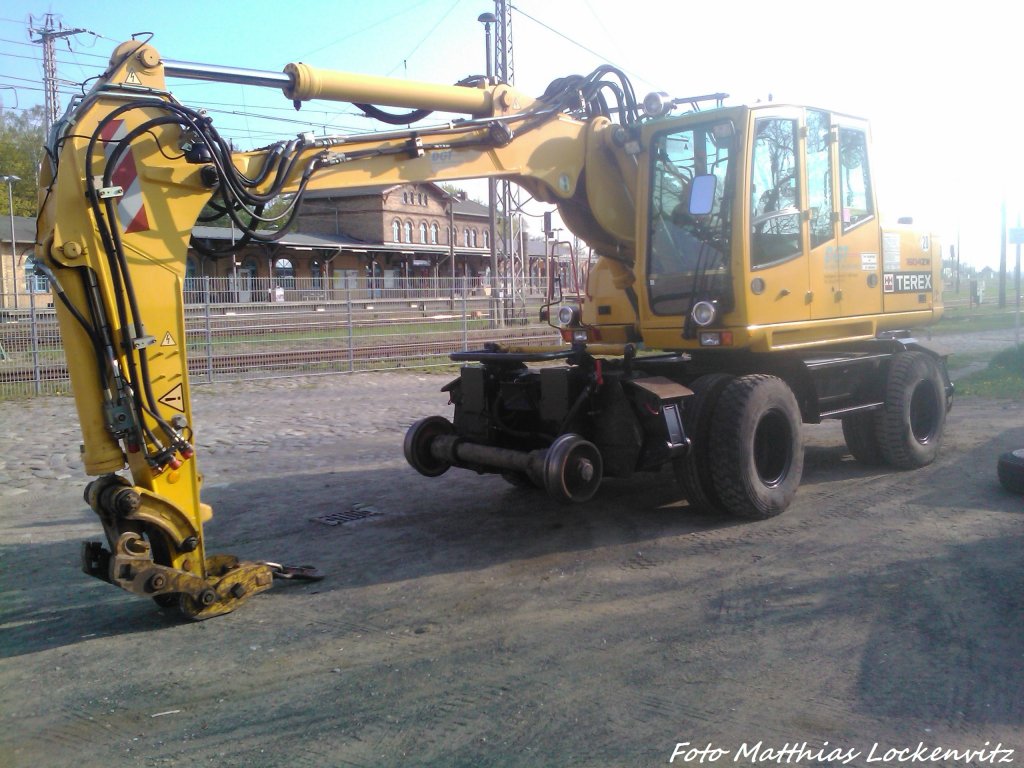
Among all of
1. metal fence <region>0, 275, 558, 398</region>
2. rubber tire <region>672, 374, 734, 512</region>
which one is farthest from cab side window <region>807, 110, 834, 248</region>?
metal fence <region>0, 275, 558, 398</region>

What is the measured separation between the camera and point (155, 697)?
4.48 metres

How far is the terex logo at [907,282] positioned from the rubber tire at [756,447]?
1994 mm

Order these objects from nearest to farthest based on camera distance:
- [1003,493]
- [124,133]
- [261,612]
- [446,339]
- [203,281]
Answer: [124,133], [261,612], [1003,493], [203,281], [446,339]

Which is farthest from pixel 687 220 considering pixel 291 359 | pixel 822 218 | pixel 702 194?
pixel 291 359

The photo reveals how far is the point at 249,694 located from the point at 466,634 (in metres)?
1.24

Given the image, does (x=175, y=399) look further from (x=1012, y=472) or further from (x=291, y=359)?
(x=291, y=359)

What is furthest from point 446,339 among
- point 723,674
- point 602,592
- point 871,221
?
point 723,674

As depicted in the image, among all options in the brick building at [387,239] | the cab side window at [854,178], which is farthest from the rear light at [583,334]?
the brick building at [387,239]

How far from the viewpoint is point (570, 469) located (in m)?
6.43

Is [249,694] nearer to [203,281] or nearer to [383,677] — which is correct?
[383,677]

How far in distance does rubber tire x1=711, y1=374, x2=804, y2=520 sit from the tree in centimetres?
5258

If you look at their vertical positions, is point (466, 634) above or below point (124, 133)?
below

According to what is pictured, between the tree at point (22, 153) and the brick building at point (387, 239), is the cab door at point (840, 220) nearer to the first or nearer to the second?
the brick building at point (387, 239)

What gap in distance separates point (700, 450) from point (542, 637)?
263 cm
